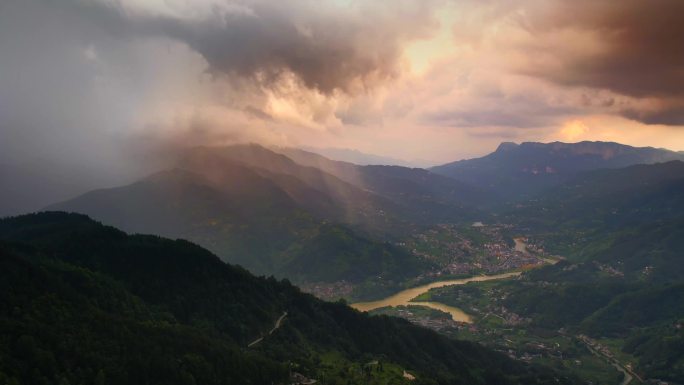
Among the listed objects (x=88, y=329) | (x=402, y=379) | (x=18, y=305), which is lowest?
(x=402, y=379)

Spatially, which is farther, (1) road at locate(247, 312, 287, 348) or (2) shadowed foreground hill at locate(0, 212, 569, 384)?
(1) road at locate(247, 312, 287, 348)

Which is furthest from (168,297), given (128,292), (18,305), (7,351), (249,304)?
(7,351)

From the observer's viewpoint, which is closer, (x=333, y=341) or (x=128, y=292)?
(x=128, y=292)

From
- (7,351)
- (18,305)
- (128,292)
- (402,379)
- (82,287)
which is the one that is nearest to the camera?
(7,351)

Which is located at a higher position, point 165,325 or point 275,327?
point 165,325

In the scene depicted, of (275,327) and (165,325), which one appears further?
(275,327)

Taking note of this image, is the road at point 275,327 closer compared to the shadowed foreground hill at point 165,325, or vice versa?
the shadowed foreground hill at point 165,325

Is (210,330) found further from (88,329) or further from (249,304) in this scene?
(88,329)

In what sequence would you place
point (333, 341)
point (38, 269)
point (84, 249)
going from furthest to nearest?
point (333, 341) < point (84, 249) < point (38, 269)
